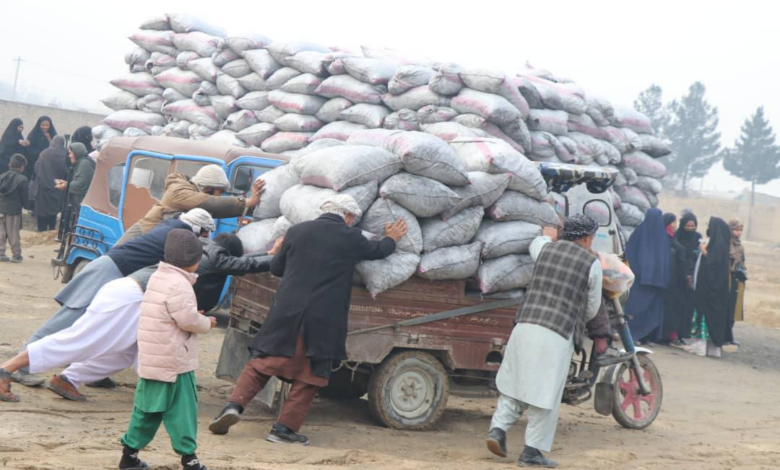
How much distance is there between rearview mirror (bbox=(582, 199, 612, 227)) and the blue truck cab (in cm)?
366

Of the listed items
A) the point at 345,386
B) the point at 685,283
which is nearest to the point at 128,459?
the point at 345,386

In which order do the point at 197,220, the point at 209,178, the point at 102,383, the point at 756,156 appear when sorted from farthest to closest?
1. the point at 756,156
2. the point at 209,178
3. the point at 102,383
4. the point at 197,220

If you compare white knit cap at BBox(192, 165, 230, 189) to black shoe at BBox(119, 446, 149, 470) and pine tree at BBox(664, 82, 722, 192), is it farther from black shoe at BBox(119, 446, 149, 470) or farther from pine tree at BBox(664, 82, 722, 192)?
pine tree at BBox(664, 82, 722, 192)

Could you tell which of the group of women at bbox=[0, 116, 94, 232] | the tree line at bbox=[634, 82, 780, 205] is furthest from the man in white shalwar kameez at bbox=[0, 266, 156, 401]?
the tree line at bbox=[634, 82, 780, 205]

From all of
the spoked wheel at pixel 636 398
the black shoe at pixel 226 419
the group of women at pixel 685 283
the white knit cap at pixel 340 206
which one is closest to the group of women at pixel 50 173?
the group of women at pixel 685 283

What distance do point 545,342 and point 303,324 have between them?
1467mm

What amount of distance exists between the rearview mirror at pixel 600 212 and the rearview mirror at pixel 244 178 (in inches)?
157

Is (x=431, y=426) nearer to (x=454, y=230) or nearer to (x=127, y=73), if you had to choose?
(x=454, y=230)

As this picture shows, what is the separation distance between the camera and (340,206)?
19.1ft

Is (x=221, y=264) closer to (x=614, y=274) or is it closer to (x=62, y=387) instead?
(x=62, y=387)

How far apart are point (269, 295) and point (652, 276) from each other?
7124 mm

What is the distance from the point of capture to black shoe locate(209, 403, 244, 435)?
5.49 metres

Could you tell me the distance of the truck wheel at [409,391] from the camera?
629cm

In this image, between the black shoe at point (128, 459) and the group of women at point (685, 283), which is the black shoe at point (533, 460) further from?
the group of women at point (685, 283)
